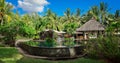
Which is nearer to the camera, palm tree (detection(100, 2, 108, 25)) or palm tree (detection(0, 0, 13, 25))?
palm tree (detection(0, 0, 13, 25))

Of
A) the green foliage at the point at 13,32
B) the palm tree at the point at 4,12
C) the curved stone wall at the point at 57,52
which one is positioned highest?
the palm tree at the point at 4,12

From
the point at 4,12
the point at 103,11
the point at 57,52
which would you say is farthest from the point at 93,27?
the point at 103,11

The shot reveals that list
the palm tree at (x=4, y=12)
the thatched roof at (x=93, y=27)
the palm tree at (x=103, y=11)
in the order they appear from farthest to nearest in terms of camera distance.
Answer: the palm tree at (x=103, y=11) → the palm tree at (x=4, y=12) → the thatched roof at (x=93, y=27)

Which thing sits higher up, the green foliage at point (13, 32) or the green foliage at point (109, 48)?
the green foliage at point (13, 32)

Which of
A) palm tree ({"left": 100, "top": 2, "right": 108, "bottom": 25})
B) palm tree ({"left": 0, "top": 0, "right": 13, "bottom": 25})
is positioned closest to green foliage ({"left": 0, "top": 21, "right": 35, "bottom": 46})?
palm tree ({"left": 0, "top": 0, "right": 13, "bottom": 25})

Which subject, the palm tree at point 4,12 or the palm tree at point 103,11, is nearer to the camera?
the palm tree at point 4,12

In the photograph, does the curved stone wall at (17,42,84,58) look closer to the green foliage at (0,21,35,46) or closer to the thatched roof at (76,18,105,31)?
the green foliage at (0,21,35,46)

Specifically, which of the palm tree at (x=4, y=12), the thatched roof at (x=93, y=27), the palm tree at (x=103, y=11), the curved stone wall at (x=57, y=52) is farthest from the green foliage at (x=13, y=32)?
the palm tree at (x=103, y=11)

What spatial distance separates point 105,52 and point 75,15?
159 feet

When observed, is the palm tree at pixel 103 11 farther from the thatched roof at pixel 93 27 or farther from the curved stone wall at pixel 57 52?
the curved stone wall at pixel 57 52

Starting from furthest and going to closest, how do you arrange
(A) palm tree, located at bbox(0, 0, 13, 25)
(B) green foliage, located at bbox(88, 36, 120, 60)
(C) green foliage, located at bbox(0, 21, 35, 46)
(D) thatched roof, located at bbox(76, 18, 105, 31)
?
(A) palm tree, located at bbox(0, 0, 13, 25) → (D) thatched roof, located at bbox(76, 18, 105, 31) → (C) green foliage, located at bbox(0, 21, 35, 46) → (B) green foliage, located at bbox(88, 36, 120, 60)

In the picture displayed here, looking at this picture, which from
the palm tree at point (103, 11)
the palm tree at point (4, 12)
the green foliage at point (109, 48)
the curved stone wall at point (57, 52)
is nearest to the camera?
the green foliage at point (109, 48)

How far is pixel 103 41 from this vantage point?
10.1 metres

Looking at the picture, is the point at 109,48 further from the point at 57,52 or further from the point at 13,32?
the point at 13,32
